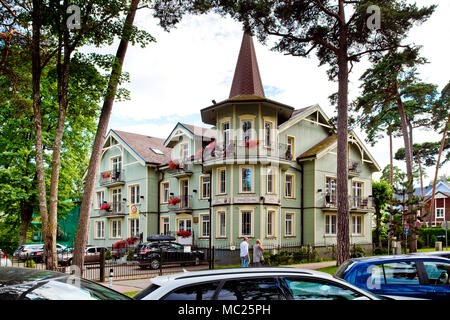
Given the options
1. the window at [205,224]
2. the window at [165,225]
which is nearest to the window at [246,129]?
the window at [205,224]

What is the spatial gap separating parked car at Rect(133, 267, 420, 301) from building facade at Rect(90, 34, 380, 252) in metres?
22.6

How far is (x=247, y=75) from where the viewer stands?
32.0 metres

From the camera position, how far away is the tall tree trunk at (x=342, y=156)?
61.4 feet

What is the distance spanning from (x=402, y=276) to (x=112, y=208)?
1300 inches

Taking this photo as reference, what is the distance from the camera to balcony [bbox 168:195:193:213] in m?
32.5

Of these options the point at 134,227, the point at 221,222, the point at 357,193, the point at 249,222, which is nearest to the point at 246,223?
the point at 249,222

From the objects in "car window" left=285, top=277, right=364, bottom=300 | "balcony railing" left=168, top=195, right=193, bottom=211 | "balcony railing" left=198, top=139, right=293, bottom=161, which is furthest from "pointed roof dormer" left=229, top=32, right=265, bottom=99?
"car window" left=285, top=277, right=364, bottom=300

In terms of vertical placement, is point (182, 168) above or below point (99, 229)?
above

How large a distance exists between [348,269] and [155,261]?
58.5 ft

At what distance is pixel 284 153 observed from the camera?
3022cm

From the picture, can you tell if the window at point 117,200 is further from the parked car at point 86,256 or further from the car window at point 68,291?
the car window at point 68,291

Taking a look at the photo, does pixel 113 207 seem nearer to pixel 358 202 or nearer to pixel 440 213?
pixel 358 202

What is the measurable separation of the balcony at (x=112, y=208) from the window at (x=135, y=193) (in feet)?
3.91
